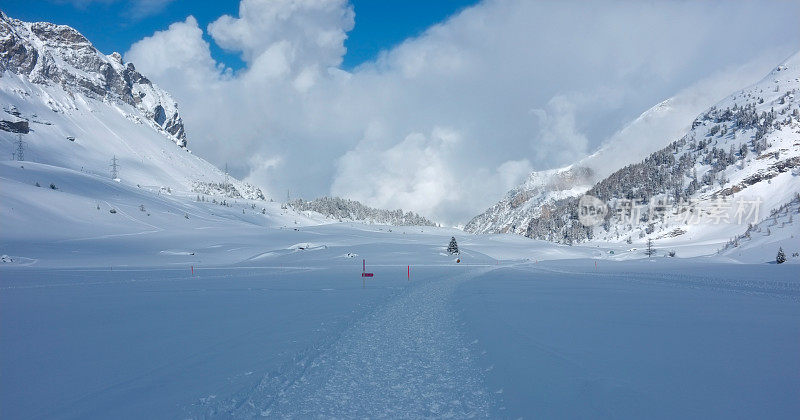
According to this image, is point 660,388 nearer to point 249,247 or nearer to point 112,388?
point 112,388

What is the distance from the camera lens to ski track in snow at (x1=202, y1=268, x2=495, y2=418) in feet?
19.0

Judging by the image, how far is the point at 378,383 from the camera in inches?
271

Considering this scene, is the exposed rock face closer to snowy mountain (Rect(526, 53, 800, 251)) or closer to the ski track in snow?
the ski track in snow

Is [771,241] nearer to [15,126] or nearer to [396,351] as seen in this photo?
[396,351]

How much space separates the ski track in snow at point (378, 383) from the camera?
5.79 m

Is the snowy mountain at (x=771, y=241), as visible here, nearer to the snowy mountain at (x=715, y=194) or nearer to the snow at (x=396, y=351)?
the snow at (x=396, y=351)

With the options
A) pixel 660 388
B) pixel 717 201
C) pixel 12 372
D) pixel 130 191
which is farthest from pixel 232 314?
pixel 717 201

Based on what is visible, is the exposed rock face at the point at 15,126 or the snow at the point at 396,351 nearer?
the snow at the point at 396,351

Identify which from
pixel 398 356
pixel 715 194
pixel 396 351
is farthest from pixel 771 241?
pixel 715 194

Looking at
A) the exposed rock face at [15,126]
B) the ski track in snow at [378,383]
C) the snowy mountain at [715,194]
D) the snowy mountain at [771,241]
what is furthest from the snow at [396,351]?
the exposed rock face at [15,126]

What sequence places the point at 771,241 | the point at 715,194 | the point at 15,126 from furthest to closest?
the point at 15,126
the point at 715,194
the point at 771,241

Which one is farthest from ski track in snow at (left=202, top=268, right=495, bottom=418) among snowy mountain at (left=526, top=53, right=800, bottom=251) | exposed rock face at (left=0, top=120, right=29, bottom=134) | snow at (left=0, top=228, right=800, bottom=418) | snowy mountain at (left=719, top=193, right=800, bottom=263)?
exposed rock face at (left=0, top=120, right=29, bottom=134)

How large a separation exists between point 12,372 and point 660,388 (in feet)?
35.2

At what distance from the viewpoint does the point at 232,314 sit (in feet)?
44.3
